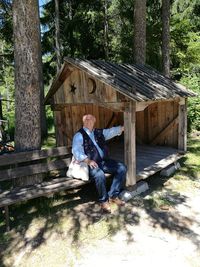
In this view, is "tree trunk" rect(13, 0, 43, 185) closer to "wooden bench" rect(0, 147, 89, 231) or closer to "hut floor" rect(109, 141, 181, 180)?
"wooden bench" rect(0, 147, 89, 231)

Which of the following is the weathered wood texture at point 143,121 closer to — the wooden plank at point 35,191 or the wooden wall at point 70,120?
the wooden wall at point 70,120

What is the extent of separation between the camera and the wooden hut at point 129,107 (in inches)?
222

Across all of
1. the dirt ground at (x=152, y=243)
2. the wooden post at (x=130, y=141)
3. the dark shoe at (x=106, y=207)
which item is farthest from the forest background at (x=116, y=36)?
the dark shoe at (x=106, y=207)

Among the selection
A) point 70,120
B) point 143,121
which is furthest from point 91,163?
point 143,121

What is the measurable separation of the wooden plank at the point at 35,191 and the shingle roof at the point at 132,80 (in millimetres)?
1870

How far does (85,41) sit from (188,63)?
5.80 meters

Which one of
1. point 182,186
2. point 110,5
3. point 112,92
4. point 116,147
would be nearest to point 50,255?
point 112,92

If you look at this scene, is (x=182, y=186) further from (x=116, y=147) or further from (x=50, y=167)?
(x=50, y=167)

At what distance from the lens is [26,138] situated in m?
5.78

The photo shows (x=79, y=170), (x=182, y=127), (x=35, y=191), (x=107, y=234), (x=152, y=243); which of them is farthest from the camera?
(x=182, y=127)

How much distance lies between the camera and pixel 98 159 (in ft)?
18.5

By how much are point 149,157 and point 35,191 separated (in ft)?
11.2

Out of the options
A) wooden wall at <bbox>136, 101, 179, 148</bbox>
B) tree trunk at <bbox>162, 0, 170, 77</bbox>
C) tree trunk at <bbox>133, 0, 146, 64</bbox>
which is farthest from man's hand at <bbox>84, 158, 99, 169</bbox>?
tree trunk at <bbox>162, 0, 170, 77</bbox>

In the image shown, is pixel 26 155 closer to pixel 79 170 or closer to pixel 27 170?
pixel 27 170
